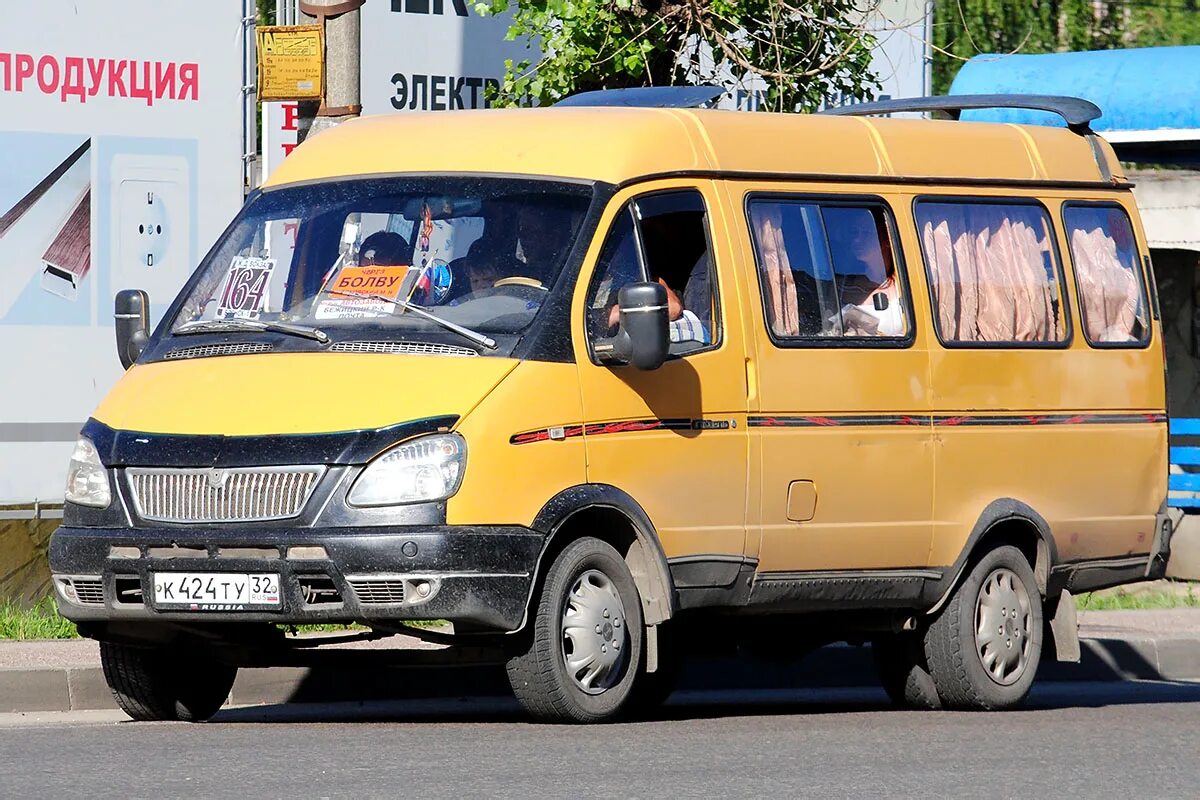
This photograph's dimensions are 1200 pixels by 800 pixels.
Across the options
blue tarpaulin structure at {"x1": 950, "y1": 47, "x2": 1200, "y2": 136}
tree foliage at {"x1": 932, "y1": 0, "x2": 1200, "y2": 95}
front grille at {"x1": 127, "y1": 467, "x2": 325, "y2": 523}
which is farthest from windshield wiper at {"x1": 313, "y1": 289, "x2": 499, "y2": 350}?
tree foliage at {"x1": 932, "y1": 0, "x2": 1200, "y2": 95}

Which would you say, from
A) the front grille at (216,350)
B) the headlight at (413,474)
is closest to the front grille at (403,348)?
the front grille at (216,350)

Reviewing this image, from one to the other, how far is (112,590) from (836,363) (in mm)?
3058

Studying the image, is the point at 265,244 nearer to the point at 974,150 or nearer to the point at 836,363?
the point at 836,363

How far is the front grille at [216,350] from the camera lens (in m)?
9.16

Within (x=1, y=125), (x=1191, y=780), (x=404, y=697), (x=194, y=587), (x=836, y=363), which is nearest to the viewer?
(x=1191, y=780)

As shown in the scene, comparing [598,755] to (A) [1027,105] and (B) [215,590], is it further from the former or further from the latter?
(A) [1027,105]

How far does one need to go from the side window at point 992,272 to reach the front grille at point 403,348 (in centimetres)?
263

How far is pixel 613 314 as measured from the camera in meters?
9.30

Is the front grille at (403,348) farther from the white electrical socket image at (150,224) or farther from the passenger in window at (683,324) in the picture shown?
the white electrical socket image at (150,224)

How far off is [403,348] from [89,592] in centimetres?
141

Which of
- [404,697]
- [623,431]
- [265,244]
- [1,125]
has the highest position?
[1,125]

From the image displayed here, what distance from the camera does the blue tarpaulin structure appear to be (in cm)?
2034

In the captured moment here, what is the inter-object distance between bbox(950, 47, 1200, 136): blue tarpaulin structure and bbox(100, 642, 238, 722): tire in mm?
11195

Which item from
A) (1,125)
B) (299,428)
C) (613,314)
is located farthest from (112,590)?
(1,125)
